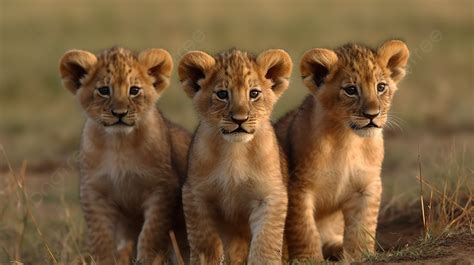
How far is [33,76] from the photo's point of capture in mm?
20375

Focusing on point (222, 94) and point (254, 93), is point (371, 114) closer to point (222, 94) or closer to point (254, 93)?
point (254, 93)

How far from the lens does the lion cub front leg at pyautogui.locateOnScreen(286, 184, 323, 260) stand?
7133 millimetres

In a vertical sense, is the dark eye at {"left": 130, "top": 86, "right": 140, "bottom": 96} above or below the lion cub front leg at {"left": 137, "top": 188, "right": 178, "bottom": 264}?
above

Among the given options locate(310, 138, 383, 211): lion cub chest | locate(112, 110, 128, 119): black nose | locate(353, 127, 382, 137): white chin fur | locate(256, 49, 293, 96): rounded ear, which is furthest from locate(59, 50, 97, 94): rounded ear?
locate(353, 127, 382, 137): white chin fur

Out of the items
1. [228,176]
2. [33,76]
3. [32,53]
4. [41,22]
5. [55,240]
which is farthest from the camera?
[41,22]

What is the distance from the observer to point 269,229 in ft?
22.4

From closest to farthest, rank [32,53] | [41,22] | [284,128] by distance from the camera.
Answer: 1. [284,128]
2. [32,53]
3. [41,22]

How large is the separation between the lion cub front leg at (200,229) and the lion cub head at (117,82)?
0.70m

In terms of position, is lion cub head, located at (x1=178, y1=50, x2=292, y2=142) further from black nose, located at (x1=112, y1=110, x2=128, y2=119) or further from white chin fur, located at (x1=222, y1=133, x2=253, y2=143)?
black nose, located at (x1=112, y1=110, x2=128, y2=119)

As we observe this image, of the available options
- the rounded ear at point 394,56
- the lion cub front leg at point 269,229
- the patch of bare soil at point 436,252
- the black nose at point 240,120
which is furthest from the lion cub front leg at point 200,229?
the rounded ear at point 394,56

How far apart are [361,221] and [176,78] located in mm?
12903

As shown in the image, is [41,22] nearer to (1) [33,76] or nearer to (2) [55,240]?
(1) [33,76]

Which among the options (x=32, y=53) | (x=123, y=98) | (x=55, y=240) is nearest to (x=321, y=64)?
(x=123, y=98)

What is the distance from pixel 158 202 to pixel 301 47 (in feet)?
53.1
